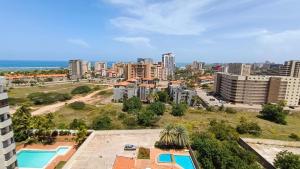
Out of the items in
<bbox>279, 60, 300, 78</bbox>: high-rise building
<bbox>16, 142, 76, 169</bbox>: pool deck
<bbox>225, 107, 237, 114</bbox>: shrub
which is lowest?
<bbox>225, 107, 237, 114</bbox>: shrub

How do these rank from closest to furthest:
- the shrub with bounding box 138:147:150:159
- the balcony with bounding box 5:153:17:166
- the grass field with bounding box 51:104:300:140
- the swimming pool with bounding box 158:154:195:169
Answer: the balcony with bounding box 5:153:17:166 → the swimming pool with bounding box 158:154:195:169 → the shrub with bounding box 138:147:150:159 → the grass field with bounding box 51:104:300:140

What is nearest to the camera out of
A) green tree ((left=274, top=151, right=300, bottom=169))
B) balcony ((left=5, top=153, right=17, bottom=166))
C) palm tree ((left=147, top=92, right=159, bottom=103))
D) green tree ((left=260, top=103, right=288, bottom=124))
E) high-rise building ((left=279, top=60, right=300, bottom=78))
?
balcony ((left=5, top=153, right=17, bottom=166))

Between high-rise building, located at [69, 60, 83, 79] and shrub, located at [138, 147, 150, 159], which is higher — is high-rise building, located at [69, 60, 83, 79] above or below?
above

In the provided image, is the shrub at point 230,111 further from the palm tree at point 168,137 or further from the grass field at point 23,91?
the grass field at point 23,91

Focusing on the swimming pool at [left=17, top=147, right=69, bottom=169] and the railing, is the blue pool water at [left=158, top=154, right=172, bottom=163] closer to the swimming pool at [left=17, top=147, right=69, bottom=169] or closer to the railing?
the railing

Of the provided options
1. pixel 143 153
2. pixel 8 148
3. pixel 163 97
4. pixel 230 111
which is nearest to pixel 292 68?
pixel 230 111

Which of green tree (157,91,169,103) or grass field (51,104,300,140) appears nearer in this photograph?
grass field (51,104,300,140)

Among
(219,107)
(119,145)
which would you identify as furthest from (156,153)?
(219,107)

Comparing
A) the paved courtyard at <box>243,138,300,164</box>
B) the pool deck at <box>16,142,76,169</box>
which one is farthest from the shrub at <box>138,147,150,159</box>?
the paved courtyard at <box>243,138,300,164</box>
